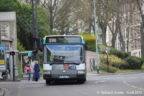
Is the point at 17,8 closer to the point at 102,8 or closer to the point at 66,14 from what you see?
the point at 66,14

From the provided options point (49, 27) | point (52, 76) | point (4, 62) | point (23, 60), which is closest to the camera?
point (52, 76)

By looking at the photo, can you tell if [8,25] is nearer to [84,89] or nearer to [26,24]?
[26,24]

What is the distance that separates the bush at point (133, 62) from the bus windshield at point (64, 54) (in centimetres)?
3314

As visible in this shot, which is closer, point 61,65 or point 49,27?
point 61,65

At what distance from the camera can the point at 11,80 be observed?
114 ft

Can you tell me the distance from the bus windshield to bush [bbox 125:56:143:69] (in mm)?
33137

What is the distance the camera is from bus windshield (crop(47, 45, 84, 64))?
2517 cm

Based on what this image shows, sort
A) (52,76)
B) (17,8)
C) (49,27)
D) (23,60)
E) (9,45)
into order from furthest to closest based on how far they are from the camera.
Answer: (49,27) < (17,8) < (9,45) < (23,60) < (52,76)

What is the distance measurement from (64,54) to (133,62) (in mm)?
34054

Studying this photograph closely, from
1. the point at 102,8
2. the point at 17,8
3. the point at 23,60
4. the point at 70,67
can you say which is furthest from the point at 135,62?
the point at 70,67

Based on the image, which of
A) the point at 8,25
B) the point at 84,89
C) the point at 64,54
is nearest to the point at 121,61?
the point at 8,25

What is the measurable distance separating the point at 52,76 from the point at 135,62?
3404 cm

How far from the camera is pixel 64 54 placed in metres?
25.2

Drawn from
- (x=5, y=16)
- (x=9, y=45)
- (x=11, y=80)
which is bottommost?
(x=11, y=80)
